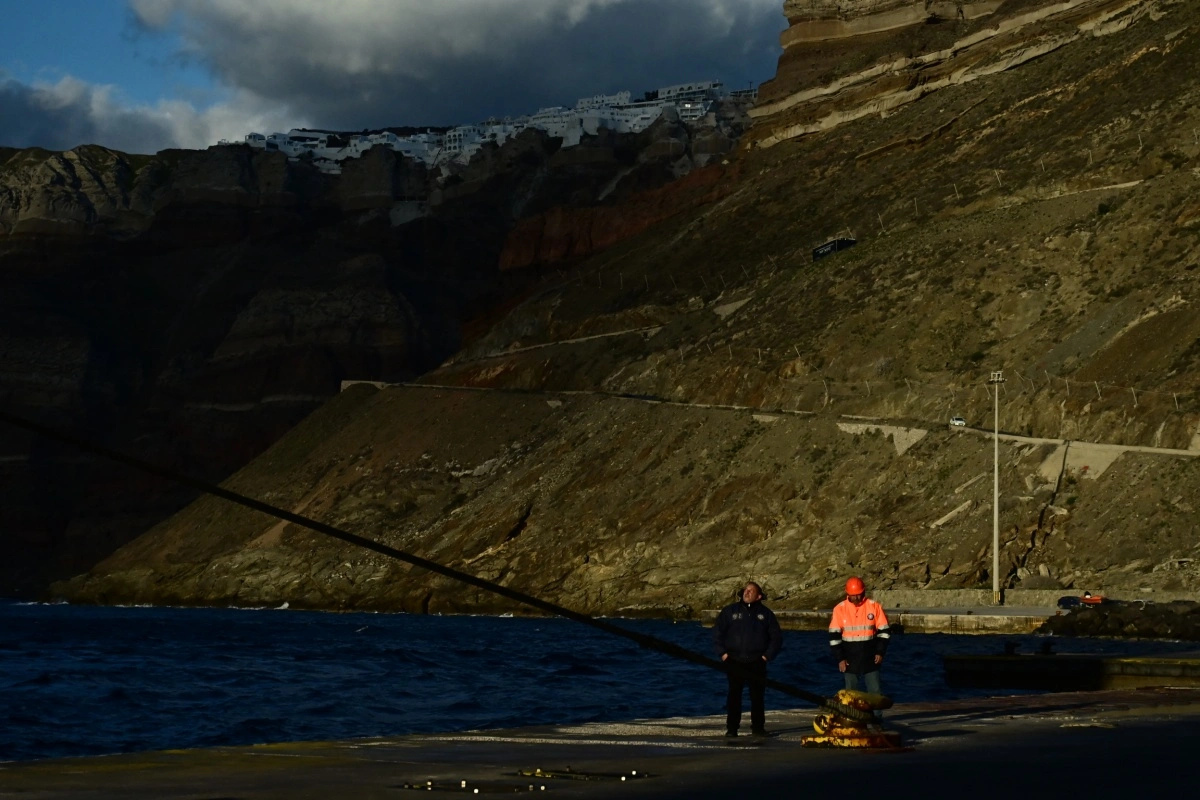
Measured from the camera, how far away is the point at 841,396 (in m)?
88.4

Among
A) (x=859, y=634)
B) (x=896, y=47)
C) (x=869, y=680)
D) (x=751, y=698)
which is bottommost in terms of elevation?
(x=751, y=698)

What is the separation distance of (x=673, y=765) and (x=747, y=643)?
13.7 ft

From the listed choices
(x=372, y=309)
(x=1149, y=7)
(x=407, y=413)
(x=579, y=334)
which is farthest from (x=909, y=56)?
(x=372, y=309)

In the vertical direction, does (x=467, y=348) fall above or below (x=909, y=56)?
below

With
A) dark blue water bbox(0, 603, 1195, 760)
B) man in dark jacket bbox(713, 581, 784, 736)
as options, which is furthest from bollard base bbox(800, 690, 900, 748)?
dark blue water bbox(0, 603, 1195, 760)

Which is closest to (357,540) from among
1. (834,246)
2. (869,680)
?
(869,680)

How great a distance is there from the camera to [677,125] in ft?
643

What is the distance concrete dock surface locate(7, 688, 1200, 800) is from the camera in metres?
15.2

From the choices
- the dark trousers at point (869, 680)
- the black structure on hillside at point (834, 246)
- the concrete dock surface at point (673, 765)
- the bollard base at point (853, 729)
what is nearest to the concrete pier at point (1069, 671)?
the concrete dock surface at point (673, 765)

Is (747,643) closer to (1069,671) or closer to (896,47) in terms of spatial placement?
(1069,671)

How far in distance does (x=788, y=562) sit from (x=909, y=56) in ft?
207

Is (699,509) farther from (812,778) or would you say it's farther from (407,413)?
(812,778)

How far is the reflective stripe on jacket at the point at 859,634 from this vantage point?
21.2 m

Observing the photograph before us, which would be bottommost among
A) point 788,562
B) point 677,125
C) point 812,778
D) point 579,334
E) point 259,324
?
point 812,778
